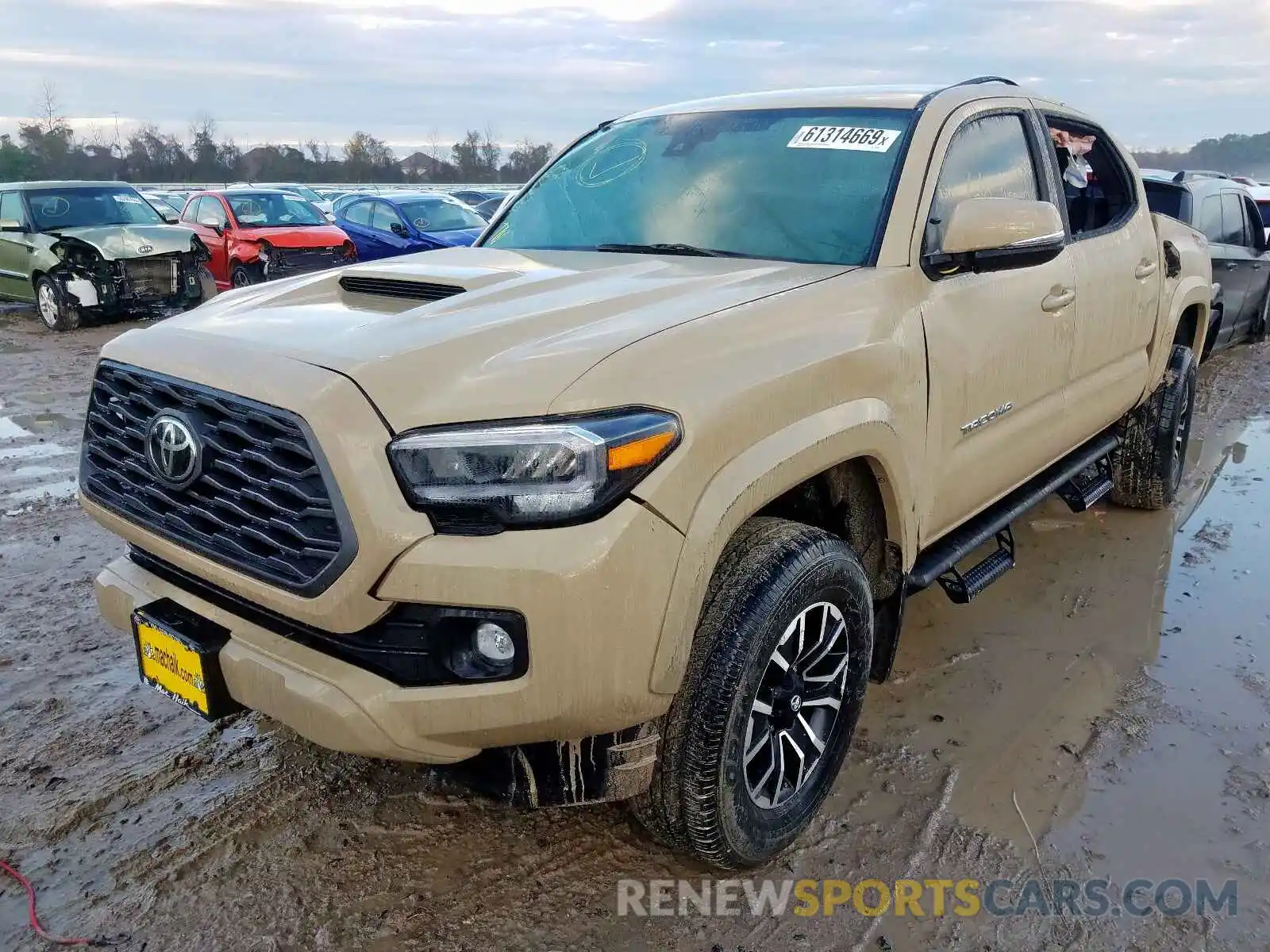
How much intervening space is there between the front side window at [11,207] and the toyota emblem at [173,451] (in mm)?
11669

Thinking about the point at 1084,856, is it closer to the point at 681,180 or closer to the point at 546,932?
the point at 546,932

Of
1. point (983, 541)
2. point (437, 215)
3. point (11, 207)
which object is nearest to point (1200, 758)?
point (983, 541)

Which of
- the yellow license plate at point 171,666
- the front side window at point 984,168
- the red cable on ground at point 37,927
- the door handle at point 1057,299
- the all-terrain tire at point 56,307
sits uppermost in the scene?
the front side window at point 984,168

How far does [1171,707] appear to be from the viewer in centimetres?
336

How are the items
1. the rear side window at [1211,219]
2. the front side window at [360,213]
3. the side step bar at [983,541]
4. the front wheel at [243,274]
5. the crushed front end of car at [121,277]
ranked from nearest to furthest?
the side step bar at [983,541] → the rear side window at [1211,219] → the crushed front end of car at [121,277] → the front wheel at [243,274] → the front side window at [360,213]

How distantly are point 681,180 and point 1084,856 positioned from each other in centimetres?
238

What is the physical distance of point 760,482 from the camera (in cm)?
215

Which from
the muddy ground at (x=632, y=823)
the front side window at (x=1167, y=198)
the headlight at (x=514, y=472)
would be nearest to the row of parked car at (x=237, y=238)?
the front side window at (x=1167, y=198)

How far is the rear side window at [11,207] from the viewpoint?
11791mm

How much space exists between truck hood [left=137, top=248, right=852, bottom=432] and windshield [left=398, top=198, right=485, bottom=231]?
11343 millimetres

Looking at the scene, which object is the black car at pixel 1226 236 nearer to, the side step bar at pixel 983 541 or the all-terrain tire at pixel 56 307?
the side step bar at pixel 983 541

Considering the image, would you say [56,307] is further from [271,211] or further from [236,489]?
[236,489]

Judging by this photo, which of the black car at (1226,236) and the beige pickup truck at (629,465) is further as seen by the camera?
the black car at (1226,236)

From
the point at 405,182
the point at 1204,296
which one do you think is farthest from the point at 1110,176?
the point at 405,182
